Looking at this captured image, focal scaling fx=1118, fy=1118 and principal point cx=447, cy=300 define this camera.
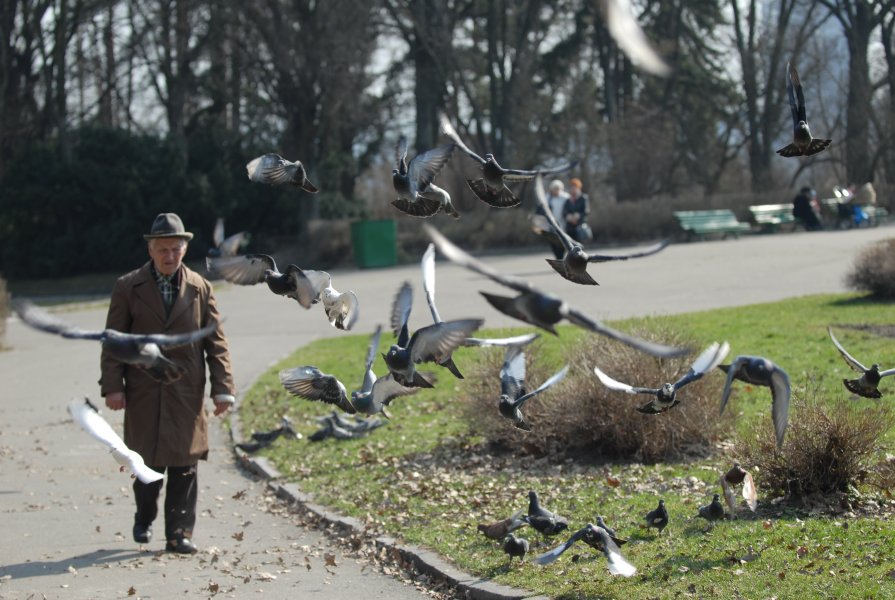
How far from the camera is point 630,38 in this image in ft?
14.7

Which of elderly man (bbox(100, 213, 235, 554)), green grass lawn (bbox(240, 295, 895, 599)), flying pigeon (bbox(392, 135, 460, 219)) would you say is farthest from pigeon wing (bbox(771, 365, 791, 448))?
elderly man (bbox(100, 213, 235, 554))

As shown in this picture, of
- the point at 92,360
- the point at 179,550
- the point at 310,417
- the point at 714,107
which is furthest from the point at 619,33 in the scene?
the point at 714,107

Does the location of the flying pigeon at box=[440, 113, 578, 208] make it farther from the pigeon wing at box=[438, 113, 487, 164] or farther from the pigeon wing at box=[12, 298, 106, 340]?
the pigeon wing at box=[12, 298, 106, 340]

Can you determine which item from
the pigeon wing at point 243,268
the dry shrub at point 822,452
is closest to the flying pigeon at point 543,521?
the dry shrub at point 822,452

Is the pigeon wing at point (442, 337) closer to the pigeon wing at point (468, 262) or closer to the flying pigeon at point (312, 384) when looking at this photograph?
the pigeon wing at point (468, 262)

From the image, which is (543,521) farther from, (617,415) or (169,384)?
(169,384)

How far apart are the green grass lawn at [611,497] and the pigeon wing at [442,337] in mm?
1630

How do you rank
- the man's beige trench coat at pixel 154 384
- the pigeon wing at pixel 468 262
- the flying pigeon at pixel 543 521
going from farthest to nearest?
the man's beige trench coat at pixel 154 384 < the flying pigeon at pixel 543 521 < the pigeon wing at pixel 468 262

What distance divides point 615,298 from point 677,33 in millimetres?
25761

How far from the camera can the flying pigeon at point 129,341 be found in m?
4.80

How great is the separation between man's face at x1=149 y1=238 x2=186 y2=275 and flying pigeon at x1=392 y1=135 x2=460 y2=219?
6.71 feet

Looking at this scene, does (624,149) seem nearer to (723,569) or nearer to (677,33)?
(677,33)

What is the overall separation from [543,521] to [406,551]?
42.0 inches

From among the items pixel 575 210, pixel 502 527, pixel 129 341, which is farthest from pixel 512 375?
pixel 575 210
